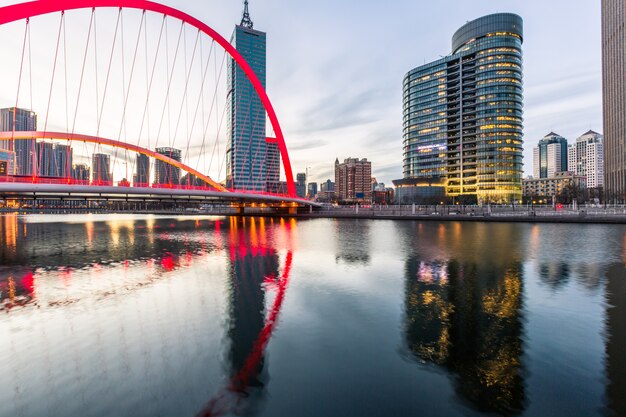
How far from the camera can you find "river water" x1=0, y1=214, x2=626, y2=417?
452 centimetres

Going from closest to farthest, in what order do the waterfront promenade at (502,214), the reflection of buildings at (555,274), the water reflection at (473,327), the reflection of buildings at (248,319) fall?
1. the water reflection at (473,327)
2. the reflection of buildings at (248,319)
3. the reflection of buildings at (555,274)
4. the waterfront promenade at (502,214)

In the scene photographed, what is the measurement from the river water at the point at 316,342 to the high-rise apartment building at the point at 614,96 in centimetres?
11833

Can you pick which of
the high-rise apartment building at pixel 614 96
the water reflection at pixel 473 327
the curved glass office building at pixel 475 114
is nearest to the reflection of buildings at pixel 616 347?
the water reflection at pixel 473 327

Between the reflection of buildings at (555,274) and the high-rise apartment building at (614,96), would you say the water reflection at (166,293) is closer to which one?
the reflection of buildings at (555,274)

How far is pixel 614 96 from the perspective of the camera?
107 metres

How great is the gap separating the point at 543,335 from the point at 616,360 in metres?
1.23

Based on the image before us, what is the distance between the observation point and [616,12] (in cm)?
10412

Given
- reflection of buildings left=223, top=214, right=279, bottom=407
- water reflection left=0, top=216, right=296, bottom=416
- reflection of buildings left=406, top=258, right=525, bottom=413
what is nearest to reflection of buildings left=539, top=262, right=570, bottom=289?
reflection of buildings left=406, top=258, right=525, bottom=413

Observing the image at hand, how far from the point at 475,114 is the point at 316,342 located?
479 feet

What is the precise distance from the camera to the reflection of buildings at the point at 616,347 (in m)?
4.39

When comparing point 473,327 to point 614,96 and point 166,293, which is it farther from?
point 614,96

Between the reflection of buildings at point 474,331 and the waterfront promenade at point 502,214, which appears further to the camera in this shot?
the waterfront promenade at point 502,214

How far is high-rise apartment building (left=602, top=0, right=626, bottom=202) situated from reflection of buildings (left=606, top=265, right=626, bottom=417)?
379 ft

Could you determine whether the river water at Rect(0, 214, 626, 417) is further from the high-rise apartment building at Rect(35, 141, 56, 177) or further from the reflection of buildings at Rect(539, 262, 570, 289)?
the high-rise apartment building at Rect(35, 141, 56, 177)
